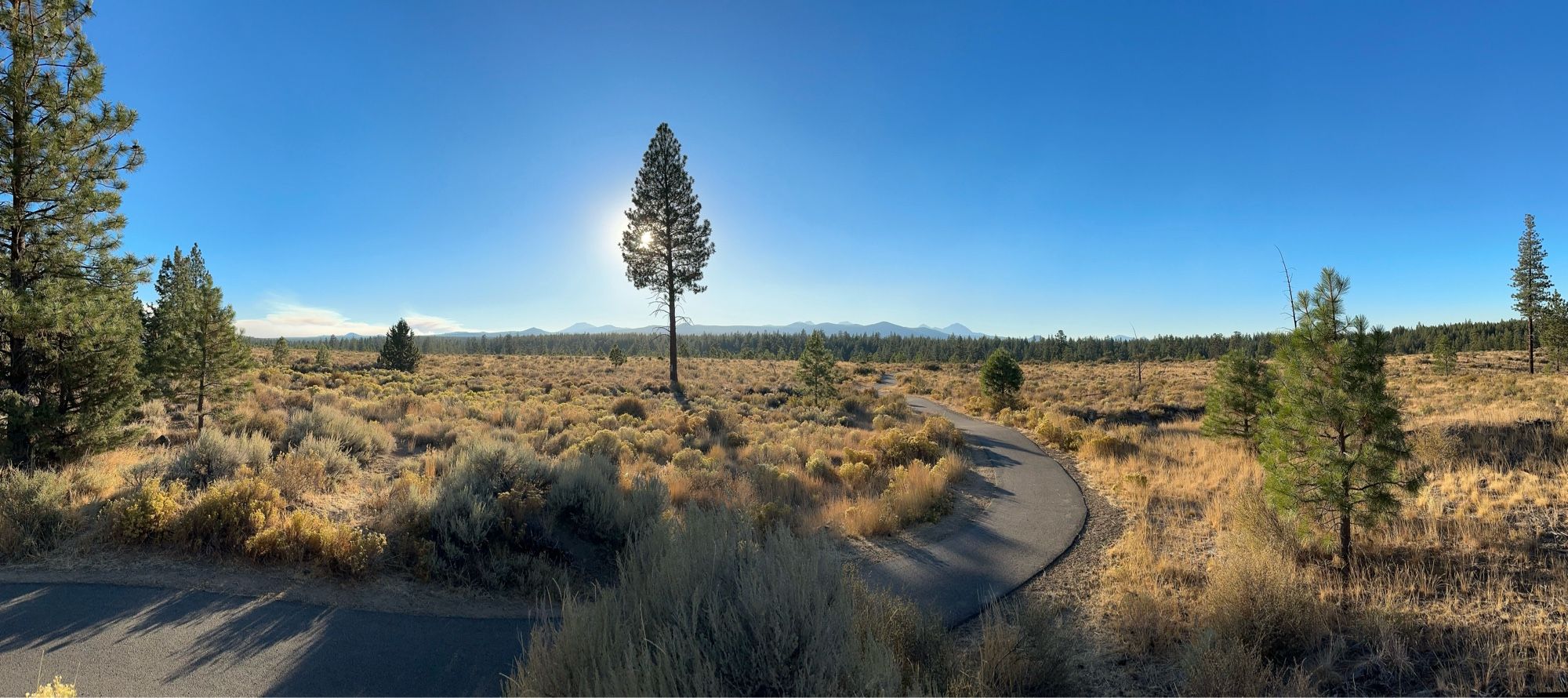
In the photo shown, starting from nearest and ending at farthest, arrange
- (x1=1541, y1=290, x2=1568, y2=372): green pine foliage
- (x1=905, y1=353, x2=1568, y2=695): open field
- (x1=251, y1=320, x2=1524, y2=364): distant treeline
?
(x1=905, y1=353, x2=1568, y2=695): open field → (x1=1541, y1=290, x2=1568, y2=372): green pine foliage → (x1=251, y1=320, x2=1524, y2=364): distant treeline

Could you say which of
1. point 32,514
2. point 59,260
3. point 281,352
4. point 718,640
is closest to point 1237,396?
point 718,640

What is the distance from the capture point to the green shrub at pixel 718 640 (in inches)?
131

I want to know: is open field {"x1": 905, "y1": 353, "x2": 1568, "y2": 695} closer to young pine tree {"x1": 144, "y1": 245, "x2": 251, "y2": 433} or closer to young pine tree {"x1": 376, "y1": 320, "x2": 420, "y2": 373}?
young pine tree {"x1": 144, "y1": 245, "x2": 251, "y2": 433}

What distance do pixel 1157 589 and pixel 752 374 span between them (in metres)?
36.9

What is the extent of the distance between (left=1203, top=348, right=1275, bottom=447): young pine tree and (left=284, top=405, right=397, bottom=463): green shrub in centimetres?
2212

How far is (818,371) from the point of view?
2672 cm

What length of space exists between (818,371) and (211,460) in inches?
837

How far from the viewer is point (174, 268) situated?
117 feet

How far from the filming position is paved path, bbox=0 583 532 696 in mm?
4109

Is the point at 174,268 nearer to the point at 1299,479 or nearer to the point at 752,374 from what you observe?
the point at 752,374

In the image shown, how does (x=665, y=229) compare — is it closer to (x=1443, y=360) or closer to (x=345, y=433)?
(x=345, y=433)

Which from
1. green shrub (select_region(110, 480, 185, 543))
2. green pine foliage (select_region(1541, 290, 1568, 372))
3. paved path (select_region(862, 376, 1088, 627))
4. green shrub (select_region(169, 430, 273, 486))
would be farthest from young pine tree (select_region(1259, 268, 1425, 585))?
green pine foliage (select_region(1541, 290, 1568, 372))

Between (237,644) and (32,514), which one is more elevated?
(32,514)

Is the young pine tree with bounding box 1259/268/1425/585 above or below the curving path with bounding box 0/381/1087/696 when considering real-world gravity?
above
